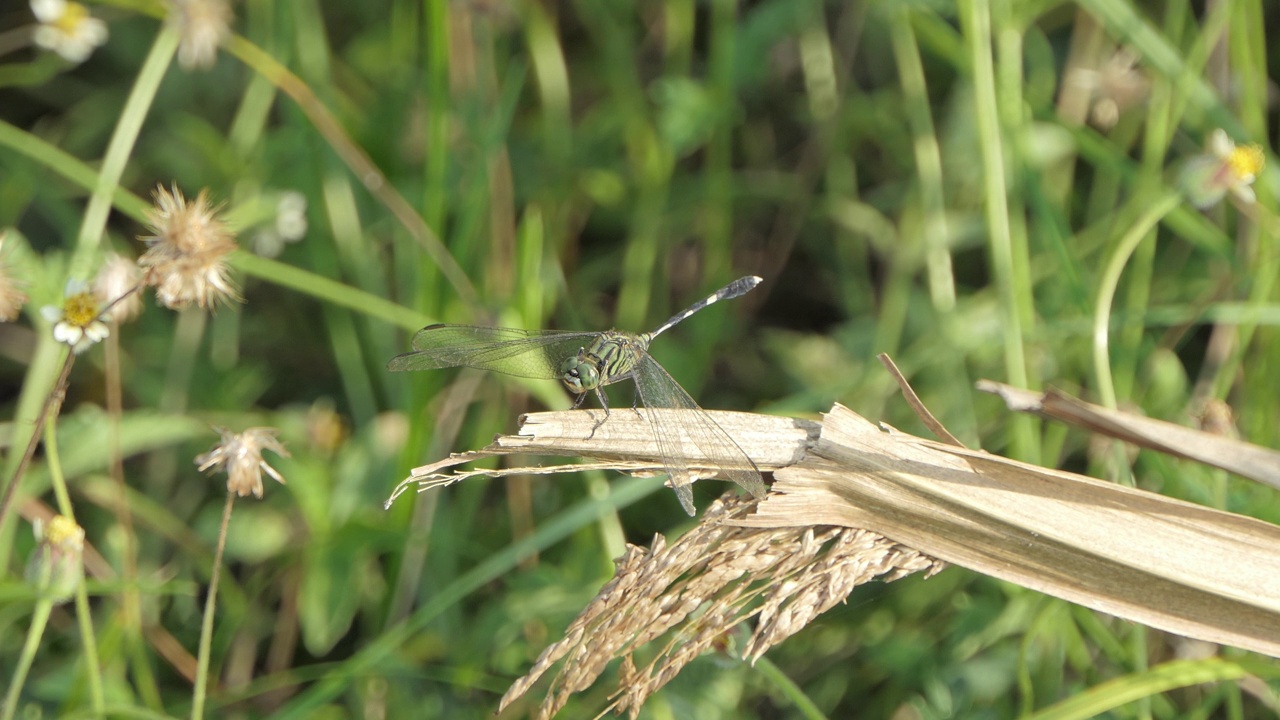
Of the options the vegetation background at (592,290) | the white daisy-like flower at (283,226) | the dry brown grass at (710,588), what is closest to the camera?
the dry brown grass at (710,588)

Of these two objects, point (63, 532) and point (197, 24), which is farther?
point (197, 24)

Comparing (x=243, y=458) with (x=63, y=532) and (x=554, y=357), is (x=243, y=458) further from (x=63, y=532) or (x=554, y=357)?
(x=554, y=357)

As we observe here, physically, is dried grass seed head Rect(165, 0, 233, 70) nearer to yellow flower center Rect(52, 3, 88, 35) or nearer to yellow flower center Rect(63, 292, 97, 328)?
yellow flower center Rect(52, 3, 88, 35)

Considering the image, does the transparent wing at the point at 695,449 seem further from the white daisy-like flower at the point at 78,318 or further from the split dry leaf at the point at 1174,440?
the white daisy-like flower at the point at 78,318

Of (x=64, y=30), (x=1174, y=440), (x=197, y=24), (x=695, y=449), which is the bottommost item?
(x=1174, y=440)

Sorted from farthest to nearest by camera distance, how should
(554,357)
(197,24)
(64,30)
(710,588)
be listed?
(64,30), (197,24), (554,357), (710,588)

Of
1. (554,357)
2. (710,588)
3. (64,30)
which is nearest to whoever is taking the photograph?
(710,588)

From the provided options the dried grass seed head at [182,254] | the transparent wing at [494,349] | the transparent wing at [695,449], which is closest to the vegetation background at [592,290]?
the transparent wing at [494,349]

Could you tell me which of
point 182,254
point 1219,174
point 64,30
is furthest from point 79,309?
point 1219,174

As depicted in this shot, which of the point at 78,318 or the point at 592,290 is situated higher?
the point at 592,290
